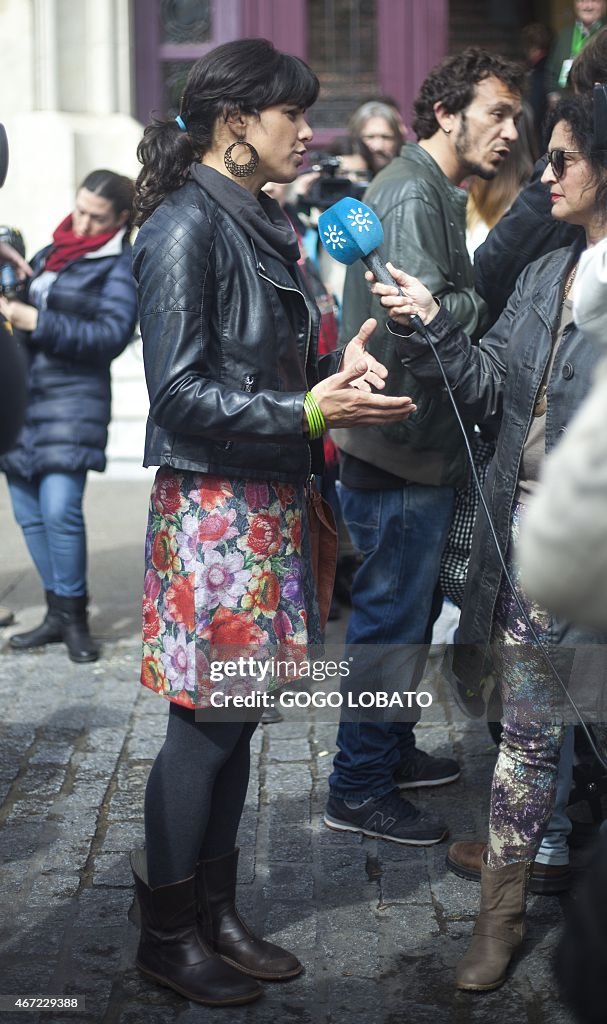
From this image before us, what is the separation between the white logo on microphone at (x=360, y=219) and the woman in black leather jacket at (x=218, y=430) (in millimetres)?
184

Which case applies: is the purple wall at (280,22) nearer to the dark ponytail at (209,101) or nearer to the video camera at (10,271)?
the video camera at (10,271)

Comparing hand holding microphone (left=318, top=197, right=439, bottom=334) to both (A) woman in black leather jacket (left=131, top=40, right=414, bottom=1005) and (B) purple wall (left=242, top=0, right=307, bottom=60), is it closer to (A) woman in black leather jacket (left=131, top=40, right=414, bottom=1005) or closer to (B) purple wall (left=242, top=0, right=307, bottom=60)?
(A) woman in black leather jacket (left=131, top=40, right=414, bottom=1005)

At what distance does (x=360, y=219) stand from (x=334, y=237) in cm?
7

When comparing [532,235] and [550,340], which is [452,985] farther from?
[532,235]

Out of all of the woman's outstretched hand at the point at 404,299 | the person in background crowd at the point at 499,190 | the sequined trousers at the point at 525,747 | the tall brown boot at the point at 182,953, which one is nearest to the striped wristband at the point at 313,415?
the woman's outstretched hand at the point at 404,299

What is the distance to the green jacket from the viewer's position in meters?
3.46

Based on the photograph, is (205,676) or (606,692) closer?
(205,676)

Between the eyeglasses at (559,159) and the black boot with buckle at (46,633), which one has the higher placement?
the eyeglasses at (559,159)

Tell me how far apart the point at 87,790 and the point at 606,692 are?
167cm

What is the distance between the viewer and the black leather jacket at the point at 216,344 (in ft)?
8.50

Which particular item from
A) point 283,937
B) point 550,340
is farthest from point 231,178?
point 283,937

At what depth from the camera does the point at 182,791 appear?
2766mm

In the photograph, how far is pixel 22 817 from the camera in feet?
12.2

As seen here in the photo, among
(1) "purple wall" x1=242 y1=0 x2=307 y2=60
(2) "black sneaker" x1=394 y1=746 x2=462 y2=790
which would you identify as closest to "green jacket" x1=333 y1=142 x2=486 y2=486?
(2) "black sneaker" x1=394 y1=746 x2=462 y2=790
